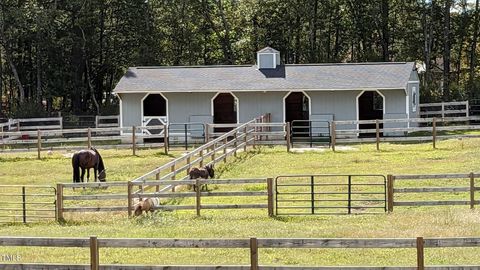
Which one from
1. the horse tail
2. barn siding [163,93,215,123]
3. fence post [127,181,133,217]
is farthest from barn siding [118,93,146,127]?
fence post [127,181,133,217]

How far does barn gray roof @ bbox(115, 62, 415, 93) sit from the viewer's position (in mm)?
34312

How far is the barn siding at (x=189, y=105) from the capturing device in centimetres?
3556

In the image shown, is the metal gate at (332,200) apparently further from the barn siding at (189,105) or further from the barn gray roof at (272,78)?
the barn siding at (189,105)

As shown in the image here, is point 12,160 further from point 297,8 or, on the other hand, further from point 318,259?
point 297,8

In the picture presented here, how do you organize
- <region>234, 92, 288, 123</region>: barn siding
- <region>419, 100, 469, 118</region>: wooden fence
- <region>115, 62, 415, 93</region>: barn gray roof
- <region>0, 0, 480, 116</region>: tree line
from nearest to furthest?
<region>115, 62, 415, 93</region>: barn gray roof, <region>234, 92, 288, 123</region>: barn siding, <region>419, 100, 469, 118</region>: wooden fence, <region>0, 0, 480, 116</region>: tree line

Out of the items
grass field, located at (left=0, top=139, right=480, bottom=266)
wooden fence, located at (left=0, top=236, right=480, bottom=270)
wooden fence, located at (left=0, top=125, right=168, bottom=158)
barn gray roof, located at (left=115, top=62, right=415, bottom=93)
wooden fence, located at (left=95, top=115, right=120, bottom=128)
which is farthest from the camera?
wooden fence, located at (left=95, top=115, right=120, bottom=128)

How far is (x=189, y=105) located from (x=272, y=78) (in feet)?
13.5

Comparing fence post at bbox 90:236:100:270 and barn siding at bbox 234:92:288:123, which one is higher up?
barn siding at bbox 234:92:288:123

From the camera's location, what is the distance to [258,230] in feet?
47.0

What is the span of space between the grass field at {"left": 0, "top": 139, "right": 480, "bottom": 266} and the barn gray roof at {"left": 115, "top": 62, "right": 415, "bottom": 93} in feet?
32.0

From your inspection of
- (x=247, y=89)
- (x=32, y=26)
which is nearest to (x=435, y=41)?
(x=247, y=89)

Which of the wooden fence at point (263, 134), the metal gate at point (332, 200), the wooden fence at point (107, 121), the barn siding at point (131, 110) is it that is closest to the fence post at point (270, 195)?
the metal gate at point (332, 200)

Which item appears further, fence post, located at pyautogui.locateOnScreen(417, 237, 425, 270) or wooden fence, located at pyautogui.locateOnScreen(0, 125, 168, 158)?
wooden fence, located at pyautogui.locateOnScreen(0, 125, 168, 158)

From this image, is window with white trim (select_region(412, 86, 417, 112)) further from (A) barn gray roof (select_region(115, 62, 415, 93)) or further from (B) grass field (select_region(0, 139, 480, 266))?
(B) grass field (select_region(0, 139, 480, 266))
